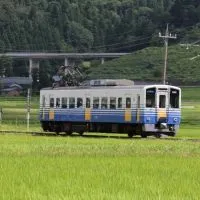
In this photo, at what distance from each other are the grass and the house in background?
121516 mm

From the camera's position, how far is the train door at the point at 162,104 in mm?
38438

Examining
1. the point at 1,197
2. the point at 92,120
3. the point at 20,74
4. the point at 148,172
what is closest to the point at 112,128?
the point at 92,120

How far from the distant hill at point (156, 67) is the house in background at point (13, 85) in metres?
17.4

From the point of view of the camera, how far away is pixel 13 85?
149875 millimetres

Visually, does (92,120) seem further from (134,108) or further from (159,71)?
(159,71)

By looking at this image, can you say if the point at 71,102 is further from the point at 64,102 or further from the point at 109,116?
the point at 109,116

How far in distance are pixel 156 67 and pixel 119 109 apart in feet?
298

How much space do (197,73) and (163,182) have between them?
109691 mm

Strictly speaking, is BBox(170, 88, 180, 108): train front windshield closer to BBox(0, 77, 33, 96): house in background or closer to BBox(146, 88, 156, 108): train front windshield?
BBox(146, 88, 156, 108): train front windshield

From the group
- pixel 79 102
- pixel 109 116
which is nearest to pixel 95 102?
pixel 79 102

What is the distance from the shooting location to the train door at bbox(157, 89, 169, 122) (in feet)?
126

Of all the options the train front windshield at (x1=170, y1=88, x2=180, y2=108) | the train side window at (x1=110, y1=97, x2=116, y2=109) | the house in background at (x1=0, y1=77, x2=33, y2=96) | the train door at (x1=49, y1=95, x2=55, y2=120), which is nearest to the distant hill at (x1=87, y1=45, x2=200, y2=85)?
the house in background at (x1=0, y1=77, x2=33, y2=96)

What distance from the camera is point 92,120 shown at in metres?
40.6

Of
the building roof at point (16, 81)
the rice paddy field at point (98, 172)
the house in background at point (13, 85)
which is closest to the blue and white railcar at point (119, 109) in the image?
the rice paddy field at point (98, 172)
